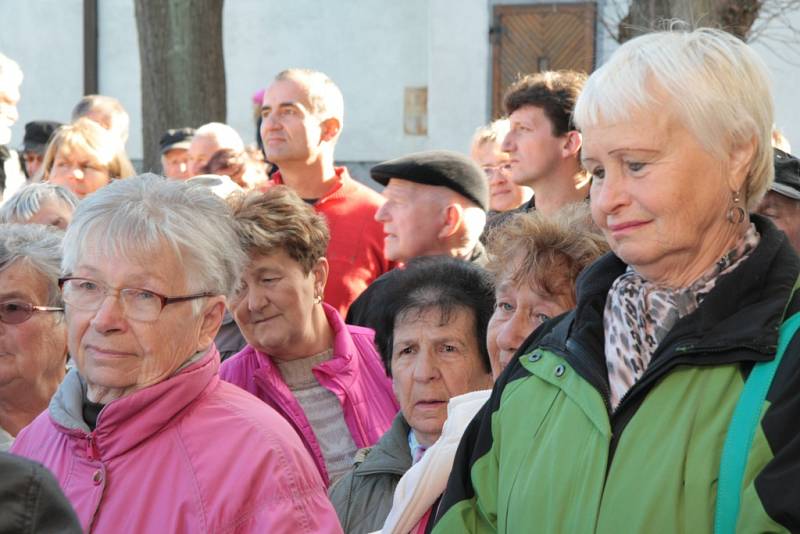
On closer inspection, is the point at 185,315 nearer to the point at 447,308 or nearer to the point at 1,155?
the point at 447,308

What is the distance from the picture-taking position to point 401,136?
18328mm

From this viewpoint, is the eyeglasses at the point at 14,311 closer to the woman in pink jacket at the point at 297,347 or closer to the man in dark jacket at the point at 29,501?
the woman in pink jacket at the point at 297,347

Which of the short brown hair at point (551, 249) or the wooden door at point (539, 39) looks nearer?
the short brown hair at point (551, 249)

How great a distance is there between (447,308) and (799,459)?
6.18 feet

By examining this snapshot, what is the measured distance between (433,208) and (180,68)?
6.67m

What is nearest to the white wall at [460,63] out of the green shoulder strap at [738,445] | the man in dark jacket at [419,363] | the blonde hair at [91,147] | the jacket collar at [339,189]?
the blonde hair at [91,147]

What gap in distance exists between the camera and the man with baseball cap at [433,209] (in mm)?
5449

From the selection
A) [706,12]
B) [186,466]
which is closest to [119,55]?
[706,12]

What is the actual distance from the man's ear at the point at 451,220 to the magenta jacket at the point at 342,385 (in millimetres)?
1009

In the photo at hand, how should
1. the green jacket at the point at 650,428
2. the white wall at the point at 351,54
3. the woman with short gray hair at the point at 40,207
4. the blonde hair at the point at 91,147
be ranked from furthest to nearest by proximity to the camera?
the white wall at the point at 351,54
the blonde hair at the point at 91,147
the woman with short gray hair at the point at 40,207
the green jacket at the point at 650,428

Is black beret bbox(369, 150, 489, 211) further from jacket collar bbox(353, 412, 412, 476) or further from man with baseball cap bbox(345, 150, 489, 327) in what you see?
jacket collar bbox(353, 412, 412, 476)

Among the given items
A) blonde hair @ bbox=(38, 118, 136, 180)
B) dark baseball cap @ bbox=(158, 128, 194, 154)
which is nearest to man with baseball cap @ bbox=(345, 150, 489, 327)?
blonde hair @ bbox=(38, 118, 136, 180)

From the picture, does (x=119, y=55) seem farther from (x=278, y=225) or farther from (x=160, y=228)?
(x=160, y=228)

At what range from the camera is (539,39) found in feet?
55.5
